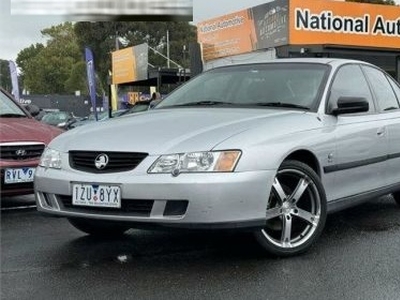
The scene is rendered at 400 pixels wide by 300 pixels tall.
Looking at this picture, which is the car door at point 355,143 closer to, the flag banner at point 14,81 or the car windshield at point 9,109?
the car windshield at point 9,109

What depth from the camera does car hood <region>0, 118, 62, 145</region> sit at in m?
5.86

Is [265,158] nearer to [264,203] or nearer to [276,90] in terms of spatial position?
[264,203]

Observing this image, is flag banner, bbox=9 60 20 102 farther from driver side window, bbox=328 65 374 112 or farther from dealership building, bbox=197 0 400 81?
driver side window, bbox=328 65 374 112

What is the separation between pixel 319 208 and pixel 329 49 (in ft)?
43.6

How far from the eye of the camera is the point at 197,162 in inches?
142

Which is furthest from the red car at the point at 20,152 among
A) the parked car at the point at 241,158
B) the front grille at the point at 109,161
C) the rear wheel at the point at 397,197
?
the rear wheel at the point at 397,197

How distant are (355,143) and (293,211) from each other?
98 centimetres

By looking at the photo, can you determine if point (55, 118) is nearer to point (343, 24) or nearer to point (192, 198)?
point (343, 24)

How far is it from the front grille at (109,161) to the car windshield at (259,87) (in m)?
1.22

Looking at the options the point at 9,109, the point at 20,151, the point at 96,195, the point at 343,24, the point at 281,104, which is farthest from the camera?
the point at 343,24

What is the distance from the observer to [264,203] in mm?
3707

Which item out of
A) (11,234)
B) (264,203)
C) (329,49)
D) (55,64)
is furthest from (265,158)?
(55,64)

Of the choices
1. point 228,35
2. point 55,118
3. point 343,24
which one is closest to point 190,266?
point 343,24

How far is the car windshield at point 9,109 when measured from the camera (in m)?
6.68
